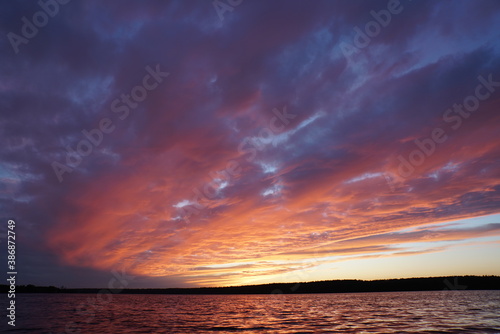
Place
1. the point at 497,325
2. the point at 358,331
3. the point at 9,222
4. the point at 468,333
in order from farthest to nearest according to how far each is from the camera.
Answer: the point at 497,325 → the point at 358,331 → the point at 468,333 → the point at 9,222

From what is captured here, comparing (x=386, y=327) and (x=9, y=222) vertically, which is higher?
(x=9, y=222)

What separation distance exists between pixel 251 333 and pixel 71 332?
22.7m

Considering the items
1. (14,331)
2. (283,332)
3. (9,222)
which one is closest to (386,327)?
(283,332)

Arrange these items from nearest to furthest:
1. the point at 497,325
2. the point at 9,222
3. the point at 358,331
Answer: the point at 9,222 → the point at 358,331 → the point at 497,325

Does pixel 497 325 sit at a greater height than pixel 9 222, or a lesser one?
lesser

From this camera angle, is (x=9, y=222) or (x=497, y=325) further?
(x=497, y=325)

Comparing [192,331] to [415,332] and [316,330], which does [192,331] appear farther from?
[415,332]

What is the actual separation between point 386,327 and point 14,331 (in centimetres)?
4625

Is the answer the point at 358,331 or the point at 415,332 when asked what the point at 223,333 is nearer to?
the point at 358,331

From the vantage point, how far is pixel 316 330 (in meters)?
38.6

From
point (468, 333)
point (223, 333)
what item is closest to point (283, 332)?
point (223, 333)

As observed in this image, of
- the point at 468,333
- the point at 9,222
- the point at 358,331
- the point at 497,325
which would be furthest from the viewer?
the point at 497,325

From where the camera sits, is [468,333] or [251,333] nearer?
[468,333]

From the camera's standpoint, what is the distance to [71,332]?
4069 cm
